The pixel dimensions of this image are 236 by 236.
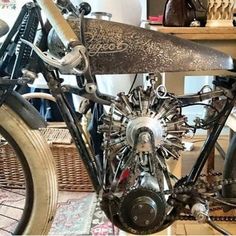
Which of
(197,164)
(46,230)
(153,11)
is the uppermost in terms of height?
(153,11)

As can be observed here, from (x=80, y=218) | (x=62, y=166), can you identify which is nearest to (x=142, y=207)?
(x=80, y=218)

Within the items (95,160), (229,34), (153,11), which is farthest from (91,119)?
(153,11)

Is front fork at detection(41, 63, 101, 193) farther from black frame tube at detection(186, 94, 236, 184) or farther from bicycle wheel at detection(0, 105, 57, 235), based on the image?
black frame tube at detection(186, 94, 236, 184)

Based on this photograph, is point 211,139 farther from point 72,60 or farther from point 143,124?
point 72,60

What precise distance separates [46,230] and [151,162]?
14.4 inches

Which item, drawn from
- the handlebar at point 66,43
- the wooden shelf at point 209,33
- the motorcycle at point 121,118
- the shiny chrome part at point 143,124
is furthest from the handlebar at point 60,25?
the wooden shelf at point 209,33

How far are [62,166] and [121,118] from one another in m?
0.92

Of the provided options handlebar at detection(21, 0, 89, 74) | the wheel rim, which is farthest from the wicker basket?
handlebar at detection(21, 0, 89, 74)

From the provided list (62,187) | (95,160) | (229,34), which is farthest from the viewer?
(62,187)

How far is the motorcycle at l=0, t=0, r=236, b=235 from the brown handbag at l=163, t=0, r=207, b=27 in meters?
0.38

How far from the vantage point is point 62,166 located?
2004 mm

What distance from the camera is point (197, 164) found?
1253mm

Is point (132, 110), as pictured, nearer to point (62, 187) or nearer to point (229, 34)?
point (229, 34)

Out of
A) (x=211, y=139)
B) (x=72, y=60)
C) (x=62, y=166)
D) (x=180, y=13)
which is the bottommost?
(x=62, y=166)
